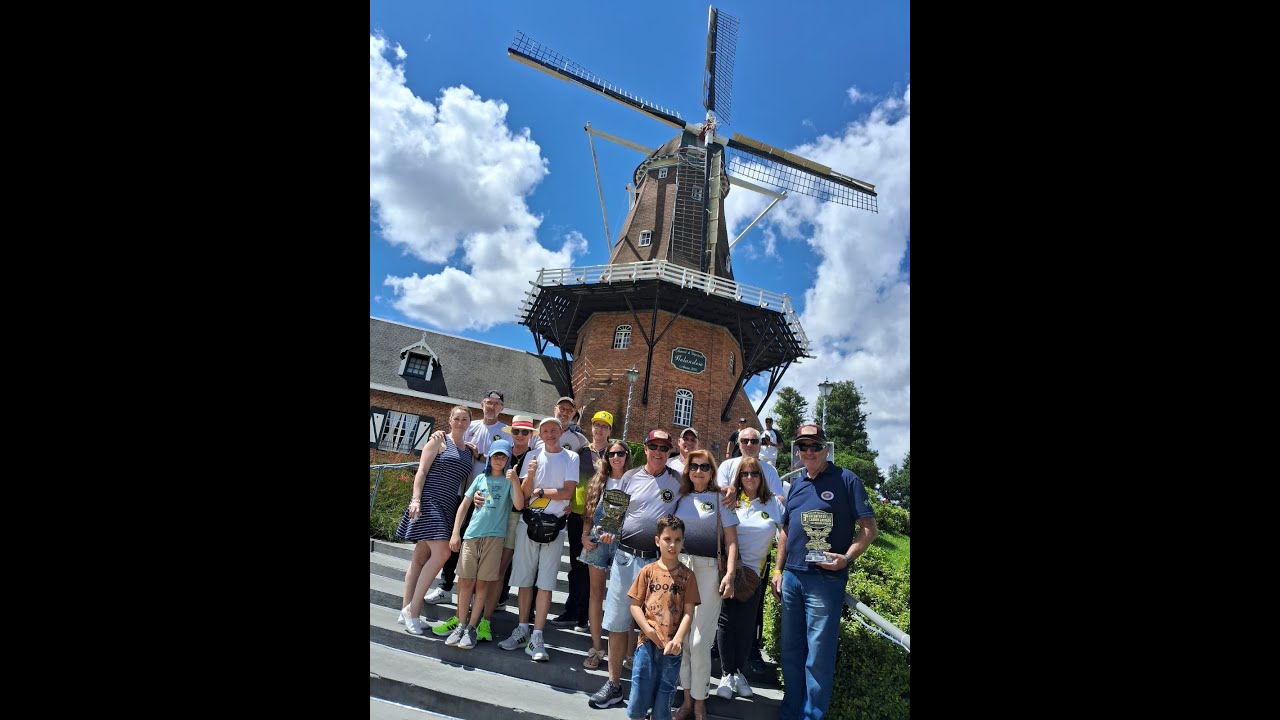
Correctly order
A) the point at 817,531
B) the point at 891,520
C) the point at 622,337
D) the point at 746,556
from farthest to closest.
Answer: the point at 622,337, the point at 891,520, the point at 746,556, the point at 817,531

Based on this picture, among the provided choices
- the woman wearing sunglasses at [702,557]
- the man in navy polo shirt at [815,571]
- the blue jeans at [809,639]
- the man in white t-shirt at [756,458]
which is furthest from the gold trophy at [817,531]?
the man in white t-shirt at [756,458]

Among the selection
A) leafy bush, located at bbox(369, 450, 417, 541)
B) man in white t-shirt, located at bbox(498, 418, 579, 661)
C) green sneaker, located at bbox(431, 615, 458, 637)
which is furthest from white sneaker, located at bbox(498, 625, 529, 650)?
leafy bush, located at bbox(369, 450, 417, 541)

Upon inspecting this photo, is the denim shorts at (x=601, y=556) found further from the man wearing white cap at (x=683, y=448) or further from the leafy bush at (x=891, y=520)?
the leafy bush at (x=891, y=520)

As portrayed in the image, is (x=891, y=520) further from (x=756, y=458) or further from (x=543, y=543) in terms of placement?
(x=543, y=543)

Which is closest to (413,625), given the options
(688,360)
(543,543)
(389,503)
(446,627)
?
(446,627)

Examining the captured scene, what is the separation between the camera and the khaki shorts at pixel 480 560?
4.68 m

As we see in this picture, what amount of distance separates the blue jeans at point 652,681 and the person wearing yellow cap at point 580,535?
1607 mm

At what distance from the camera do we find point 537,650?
4.57 metres

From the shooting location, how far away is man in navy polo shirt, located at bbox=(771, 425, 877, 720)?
3.72m

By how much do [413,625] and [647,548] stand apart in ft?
6.88
